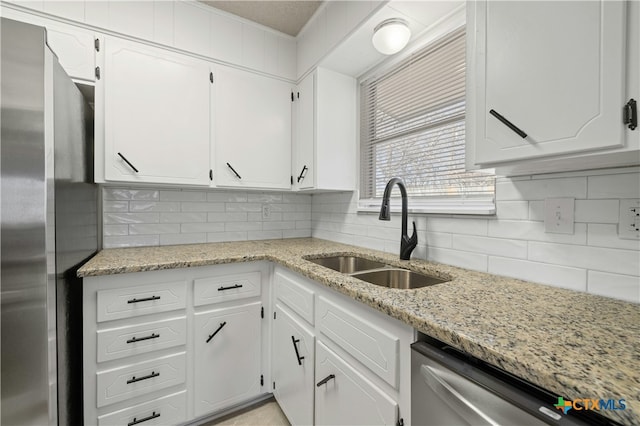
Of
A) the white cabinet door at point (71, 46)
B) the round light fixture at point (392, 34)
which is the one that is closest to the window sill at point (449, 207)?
the round light fixture at point (392, 34)

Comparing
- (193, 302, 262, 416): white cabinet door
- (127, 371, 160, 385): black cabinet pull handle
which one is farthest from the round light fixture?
(127, 371, 160, 385): black cabinet pull handle

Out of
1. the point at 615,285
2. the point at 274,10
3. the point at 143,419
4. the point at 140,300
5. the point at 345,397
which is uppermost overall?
the point at 274,10

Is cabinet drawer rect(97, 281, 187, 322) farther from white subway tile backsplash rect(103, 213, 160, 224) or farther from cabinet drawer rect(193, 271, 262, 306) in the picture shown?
white subway tile backsplash rect(103, 213, 160, 224)

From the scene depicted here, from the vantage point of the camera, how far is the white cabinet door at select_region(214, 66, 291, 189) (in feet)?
6.17

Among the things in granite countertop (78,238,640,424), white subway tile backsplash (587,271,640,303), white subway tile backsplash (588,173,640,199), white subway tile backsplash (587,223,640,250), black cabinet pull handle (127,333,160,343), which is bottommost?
black cabinet pull handle (127,333,160,343)

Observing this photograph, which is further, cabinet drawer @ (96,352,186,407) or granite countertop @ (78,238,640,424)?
cabinet drawer @ (96,352,186,407)

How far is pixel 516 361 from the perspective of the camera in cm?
52

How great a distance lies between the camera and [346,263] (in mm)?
1773

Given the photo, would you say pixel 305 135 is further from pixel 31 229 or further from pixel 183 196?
pixel 31 229

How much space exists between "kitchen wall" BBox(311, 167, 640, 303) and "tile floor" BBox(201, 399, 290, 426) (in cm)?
125

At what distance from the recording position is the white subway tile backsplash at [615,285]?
0.83 m

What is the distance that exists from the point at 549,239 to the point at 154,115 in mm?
2095

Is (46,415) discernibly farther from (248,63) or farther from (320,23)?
(320,23)

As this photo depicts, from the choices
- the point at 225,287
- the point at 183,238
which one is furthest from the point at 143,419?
the point at 183,238
